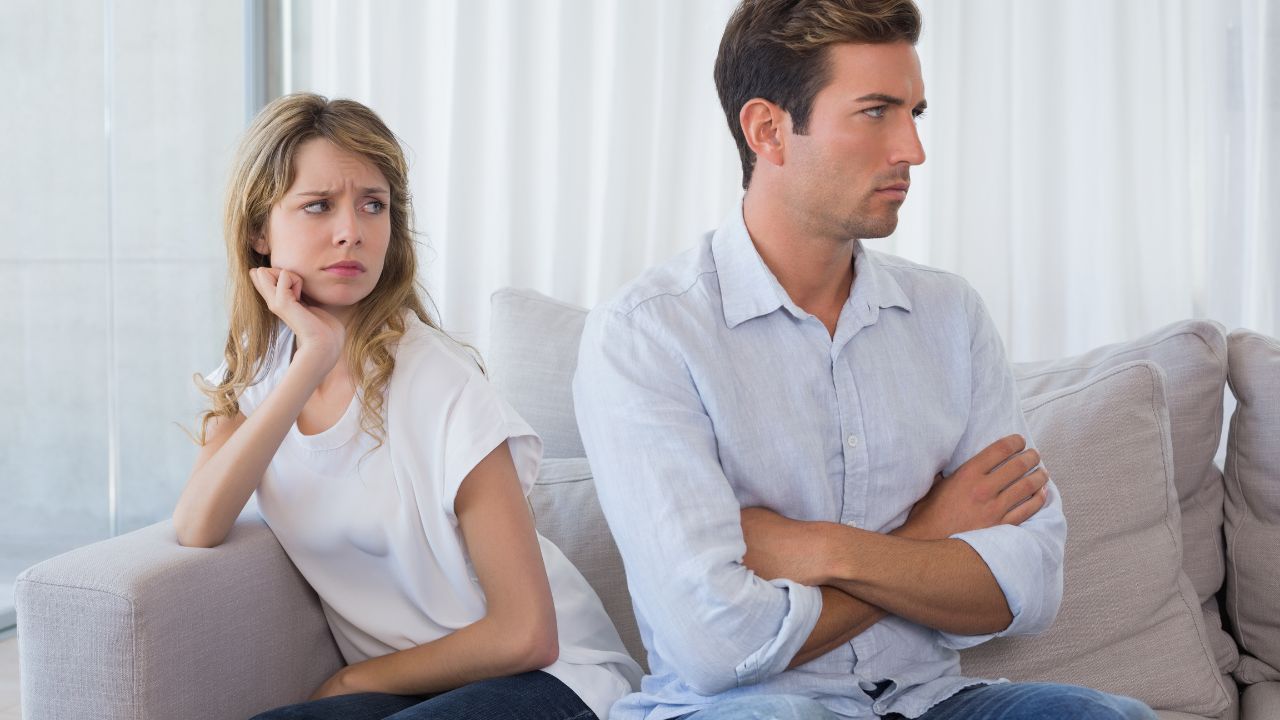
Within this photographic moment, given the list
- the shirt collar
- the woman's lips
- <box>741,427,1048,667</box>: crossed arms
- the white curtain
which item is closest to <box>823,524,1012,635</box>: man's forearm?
<box>741,427,1048,667</box>: crossed arms

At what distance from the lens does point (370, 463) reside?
1.48 metres

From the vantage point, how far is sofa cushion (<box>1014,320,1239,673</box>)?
1.79 meters

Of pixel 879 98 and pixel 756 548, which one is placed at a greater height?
pixel 879 98

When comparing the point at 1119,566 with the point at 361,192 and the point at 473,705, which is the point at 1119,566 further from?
the point at 361,192

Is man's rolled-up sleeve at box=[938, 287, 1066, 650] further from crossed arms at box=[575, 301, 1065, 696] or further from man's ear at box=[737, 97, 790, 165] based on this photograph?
man's ear at box=[737, 97, 790, 165]

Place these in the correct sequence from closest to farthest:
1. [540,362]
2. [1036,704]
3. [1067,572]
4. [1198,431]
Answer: [1036,704], [1067,572], [1198,431], [540,362]

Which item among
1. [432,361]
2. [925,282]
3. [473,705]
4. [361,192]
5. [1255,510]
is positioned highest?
[361,192]

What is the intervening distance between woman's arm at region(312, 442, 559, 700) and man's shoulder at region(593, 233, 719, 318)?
0.24m

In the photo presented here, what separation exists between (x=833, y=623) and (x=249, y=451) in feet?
2.44

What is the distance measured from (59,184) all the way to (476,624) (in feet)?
6.63

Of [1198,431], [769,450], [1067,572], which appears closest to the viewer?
[769,450]

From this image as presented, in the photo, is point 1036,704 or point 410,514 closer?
point 1036,704

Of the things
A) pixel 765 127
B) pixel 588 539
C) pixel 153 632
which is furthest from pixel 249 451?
pixel 765 127

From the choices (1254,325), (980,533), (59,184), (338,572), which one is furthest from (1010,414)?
(59,184)
